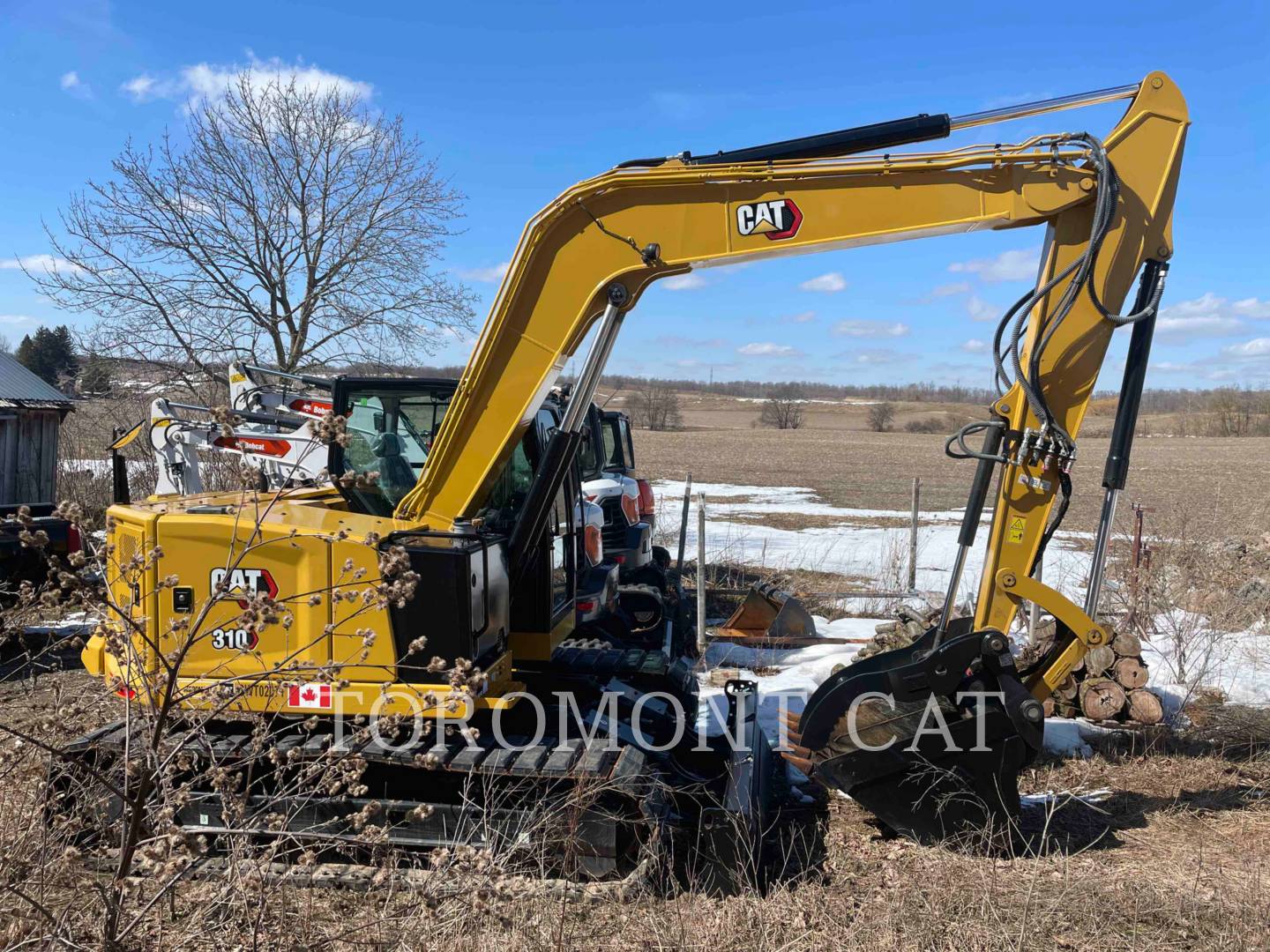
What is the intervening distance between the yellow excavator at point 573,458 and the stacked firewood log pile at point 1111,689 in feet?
8.18

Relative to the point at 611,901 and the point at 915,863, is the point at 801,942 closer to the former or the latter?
the point at 611,901

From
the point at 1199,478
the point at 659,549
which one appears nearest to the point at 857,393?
the point at 1199,478

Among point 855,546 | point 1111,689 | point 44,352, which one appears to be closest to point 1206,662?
point 1111,689

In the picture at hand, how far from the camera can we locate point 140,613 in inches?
189

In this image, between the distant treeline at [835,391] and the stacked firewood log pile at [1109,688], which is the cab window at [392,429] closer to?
Result: the stacked firewood log pile at [1109,688]

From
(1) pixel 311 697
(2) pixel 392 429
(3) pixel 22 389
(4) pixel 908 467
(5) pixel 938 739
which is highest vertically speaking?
(3) pixel 22 389

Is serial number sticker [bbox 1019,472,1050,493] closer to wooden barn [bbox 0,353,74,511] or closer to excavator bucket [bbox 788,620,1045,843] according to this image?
excavator bucket [bbox 788,620,1045,843]

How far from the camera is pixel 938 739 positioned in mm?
4754

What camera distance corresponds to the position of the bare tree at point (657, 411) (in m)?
67.4

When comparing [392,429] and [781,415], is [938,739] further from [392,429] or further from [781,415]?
[781,415]

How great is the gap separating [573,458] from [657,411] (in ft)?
205

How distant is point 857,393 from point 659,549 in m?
133

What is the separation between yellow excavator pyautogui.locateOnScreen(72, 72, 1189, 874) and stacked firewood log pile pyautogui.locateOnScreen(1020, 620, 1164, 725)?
249 cm

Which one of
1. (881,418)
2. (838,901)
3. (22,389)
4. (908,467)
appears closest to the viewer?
(838,901)
